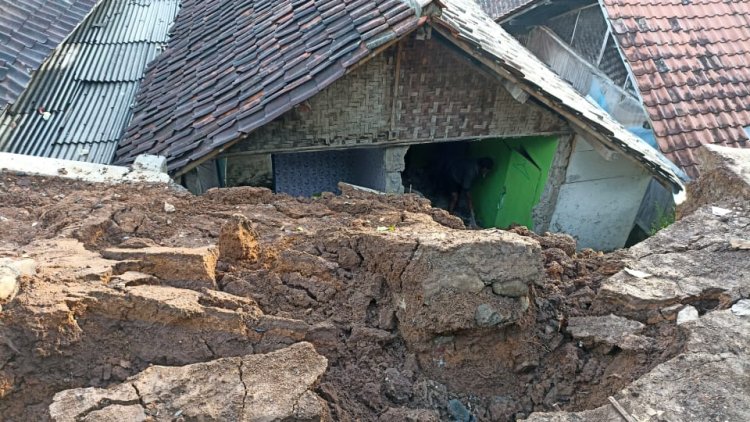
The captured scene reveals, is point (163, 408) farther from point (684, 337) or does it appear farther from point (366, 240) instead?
point (684, 337)

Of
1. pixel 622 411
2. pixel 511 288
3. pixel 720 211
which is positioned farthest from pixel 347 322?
pixel 720 211

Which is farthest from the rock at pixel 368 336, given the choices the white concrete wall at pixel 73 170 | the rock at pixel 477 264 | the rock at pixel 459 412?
the white concrete wall at pixel 73 170

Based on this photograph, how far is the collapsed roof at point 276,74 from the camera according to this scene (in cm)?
482

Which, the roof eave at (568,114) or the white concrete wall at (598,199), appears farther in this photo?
the white concrete wall at (598,199)

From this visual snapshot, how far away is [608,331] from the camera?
2.66 meters

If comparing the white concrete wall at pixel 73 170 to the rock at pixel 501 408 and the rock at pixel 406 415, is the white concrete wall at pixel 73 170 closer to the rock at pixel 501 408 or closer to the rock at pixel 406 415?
the rock at pixel 406 415

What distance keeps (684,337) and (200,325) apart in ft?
7.23

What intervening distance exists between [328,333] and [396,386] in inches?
15.2

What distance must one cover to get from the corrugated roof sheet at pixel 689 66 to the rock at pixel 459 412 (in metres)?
5.47

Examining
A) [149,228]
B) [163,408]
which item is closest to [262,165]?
[149,228]

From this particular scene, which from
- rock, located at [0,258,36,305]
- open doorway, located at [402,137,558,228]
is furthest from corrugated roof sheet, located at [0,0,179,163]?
open doorway, located at [402,137,558,228]

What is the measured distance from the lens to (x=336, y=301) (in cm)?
266

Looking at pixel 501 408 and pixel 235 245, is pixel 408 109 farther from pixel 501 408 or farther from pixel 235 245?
pixel 501 408

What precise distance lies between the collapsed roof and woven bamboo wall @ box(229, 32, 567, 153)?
0.36 metres
